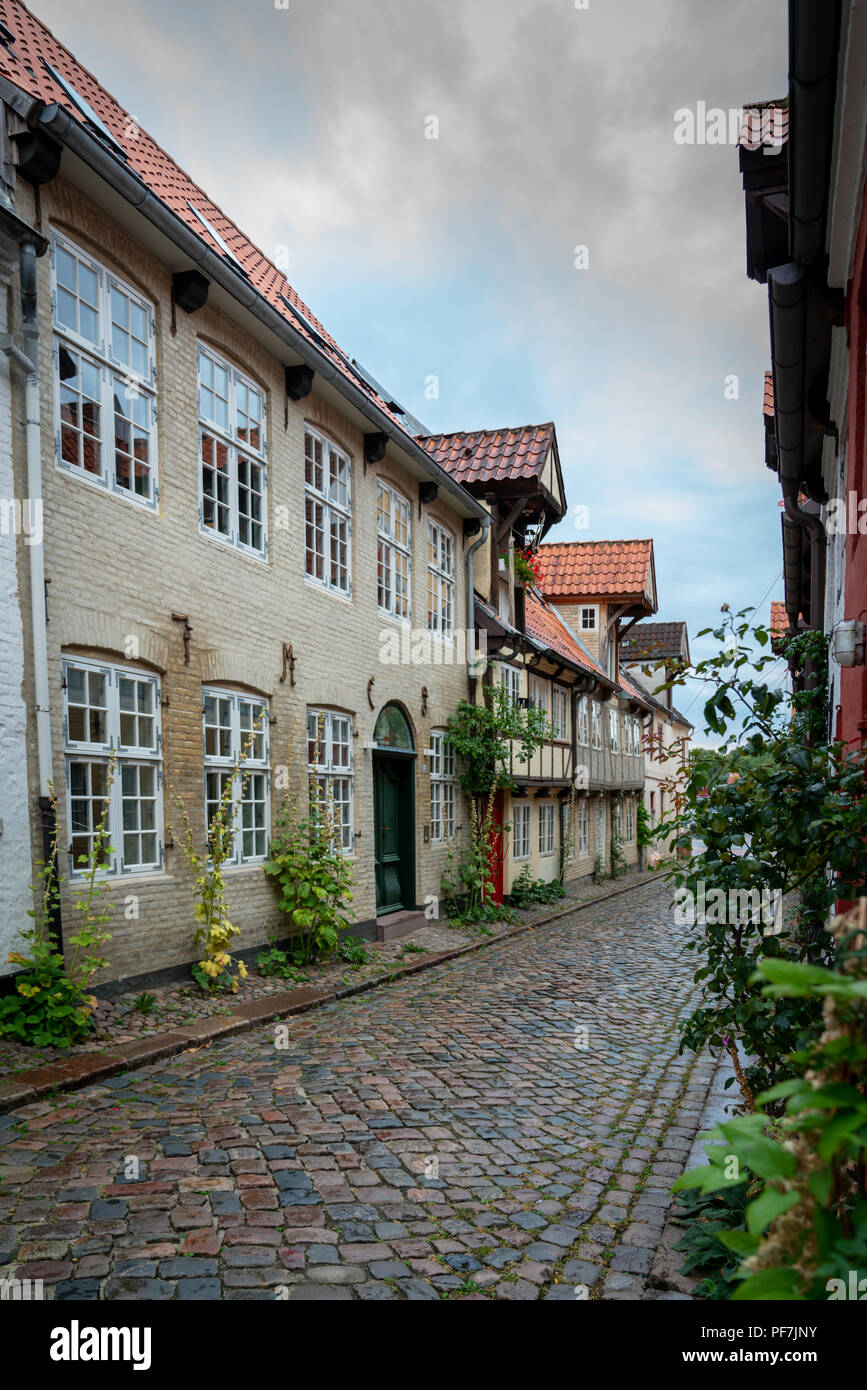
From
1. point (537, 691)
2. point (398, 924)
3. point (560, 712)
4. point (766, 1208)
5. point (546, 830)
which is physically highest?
point (537, 691)

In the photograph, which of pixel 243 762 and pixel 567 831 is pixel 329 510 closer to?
pixel 243 762

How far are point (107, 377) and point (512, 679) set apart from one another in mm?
11280

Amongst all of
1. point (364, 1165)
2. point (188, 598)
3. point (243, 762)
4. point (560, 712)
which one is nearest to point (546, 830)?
point (560, 712)

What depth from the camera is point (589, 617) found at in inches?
1030

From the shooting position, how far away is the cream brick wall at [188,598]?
272 inches

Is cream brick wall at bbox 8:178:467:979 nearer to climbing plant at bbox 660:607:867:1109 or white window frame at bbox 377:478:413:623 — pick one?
white window frame at bbox 377:478:413:623

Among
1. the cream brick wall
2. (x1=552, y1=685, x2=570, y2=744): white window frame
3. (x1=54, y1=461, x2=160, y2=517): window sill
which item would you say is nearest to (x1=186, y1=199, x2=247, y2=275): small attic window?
the cream brick wall

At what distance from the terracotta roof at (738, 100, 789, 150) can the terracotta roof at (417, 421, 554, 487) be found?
10475 millimetres

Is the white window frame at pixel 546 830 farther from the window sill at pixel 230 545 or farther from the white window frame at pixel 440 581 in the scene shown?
the window sill at pixel 230 545

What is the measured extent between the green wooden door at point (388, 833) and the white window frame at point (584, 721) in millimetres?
10179

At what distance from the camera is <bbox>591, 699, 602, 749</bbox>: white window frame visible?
24.7 metres

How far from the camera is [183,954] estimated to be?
7965mm

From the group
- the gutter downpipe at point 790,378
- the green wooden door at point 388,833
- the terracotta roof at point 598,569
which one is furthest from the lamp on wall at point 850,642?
the terracotta roof at point 598,569

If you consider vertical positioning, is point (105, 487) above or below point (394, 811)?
above
